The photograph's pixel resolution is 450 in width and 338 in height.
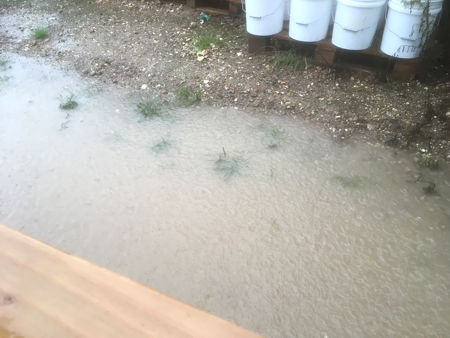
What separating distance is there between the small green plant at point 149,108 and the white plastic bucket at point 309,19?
1.28m

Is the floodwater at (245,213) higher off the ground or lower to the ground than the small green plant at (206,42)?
lower

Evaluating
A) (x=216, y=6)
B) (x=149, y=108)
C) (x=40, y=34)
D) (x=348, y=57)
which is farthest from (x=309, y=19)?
(x=40, y=34)

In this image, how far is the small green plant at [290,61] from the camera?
3.26m

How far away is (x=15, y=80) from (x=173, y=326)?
135 inches

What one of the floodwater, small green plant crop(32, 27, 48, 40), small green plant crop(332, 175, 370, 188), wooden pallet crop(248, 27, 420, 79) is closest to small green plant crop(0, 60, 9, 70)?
small green plant crop(32, 27, 48, 40)

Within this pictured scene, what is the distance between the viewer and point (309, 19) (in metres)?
2.91

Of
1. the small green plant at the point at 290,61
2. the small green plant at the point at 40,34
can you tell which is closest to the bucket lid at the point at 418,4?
the small green plant at the point at 290,61

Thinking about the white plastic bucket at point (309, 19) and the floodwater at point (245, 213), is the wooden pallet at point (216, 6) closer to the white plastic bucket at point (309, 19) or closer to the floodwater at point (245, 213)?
the white plastic bucket at point (309, 19)

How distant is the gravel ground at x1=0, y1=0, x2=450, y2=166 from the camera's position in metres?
2.74

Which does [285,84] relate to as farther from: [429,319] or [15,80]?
[15,80]

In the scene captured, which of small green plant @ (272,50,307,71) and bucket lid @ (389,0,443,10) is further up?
bucket lid @ (389,0,443,10)

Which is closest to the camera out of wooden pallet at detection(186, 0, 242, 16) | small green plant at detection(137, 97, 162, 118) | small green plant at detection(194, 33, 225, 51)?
small green plant at detection(137, 97, 162, 118)

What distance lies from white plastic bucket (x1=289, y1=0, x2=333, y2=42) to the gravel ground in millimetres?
285

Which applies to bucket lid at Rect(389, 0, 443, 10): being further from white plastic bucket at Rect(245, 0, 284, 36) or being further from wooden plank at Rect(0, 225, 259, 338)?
wooden plank at Rect(0, 225, 259, 338)
